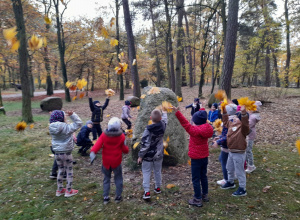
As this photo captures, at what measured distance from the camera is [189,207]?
3.62m

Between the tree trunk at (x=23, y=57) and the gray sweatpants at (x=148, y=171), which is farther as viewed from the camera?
the tree trunk at (x=23, y=57)

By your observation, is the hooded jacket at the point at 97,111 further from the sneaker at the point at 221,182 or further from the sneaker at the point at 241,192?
the sneaker at the point at 241,192

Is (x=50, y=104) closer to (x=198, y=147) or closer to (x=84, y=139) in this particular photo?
(x=84, y=139)

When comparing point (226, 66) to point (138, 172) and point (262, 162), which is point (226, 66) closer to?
point (262, 162)

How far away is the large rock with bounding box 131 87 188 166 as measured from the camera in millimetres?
5645

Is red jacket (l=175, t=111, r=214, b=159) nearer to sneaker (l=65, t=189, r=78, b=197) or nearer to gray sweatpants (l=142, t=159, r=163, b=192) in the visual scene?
gray sweatpants (l=142, t=159, r=163, b=192)

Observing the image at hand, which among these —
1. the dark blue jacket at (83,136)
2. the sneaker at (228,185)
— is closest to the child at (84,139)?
the dark blue jacket at (83,136)

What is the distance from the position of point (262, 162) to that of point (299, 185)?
1372mm

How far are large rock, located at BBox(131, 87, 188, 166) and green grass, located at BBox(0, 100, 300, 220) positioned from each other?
0.65 m

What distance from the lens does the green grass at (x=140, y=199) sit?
3443 millimetres

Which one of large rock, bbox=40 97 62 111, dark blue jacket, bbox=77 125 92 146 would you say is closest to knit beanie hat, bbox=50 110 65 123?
dark blue jacket, bbox=77 125 92 146

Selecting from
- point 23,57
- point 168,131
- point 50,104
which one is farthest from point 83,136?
point 50,104

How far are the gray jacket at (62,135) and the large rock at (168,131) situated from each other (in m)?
2.14

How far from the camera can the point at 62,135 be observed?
4027mm
